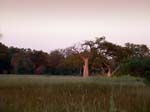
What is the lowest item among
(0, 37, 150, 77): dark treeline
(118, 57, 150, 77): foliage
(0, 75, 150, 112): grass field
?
(0, 75, 150, 112): grass field

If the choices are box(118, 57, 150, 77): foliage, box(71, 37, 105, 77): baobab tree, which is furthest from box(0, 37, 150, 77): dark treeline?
box(118, 57, 150, 77): foliage

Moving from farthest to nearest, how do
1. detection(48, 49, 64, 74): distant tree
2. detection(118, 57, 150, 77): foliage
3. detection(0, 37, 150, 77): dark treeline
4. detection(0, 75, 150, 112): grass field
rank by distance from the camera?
detection(48, 49, 64, 74): distant tree
detection(0, 37, 150, 77): dark treeline
detection(118, 57, 150, 77): foliage
detection(0, 75, 150, 112): grass field

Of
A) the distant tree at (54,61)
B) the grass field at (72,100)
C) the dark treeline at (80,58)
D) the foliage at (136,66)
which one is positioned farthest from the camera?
the distant tree at (54,61)

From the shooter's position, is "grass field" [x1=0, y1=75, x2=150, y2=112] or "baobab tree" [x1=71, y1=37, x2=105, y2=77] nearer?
"grass field" [x1=0, y1=75, x2=150, y2=112]

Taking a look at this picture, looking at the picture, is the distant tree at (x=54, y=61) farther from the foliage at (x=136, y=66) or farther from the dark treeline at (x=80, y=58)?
the foliage at (x=136, y=66)

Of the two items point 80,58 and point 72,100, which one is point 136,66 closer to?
point 72,100

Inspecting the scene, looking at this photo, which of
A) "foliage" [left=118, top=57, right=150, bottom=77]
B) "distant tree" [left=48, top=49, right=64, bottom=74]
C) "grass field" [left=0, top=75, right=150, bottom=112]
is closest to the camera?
"grass field" [left=0, top=75, right=150, bottom=112]

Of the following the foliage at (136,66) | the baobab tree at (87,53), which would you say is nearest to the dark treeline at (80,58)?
the baobab tree at (87,53)

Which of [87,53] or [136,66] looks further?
[87,53]

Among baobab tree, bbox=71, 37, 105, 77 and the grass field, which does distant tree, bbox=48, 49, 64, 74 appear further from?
the grass field

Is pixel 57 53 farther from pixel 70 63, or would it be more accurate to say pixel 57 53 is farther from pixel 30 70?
pixel 70 63

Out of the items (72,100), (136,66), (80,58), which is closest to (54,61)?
(80,58)

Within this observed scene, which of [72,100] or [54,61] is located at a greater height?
[54,61]

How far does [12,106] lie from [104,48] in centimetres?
7064
